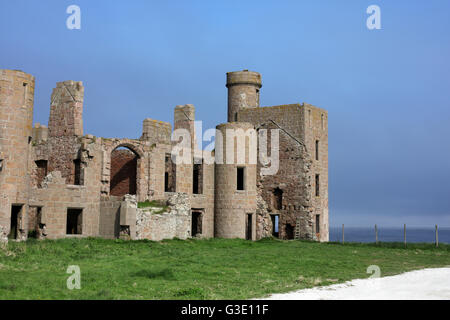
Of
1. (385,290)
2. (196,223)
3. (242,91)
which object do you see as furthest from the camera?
(242,91)

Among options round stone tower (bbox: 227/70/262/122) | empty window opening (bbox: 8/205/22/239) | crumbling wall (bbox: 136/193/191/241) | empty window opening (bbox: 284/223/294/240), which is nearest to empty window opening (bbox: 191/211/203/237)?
crumbling wall (bbox: 136/193/191/241)

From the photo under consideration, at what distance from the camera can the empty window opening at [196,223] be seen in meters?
32.7

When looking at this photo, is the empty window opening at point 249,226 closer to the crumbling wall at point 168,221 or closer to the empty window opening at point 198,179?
the empty window opening at point 198,179

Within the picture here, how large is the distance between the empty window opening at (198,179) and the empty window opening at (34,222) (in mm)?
9942

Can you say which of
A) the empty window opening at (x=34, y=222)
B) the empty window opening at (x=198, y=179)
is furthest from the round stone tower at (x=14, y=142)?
the empty window opening at (x=198, y=179)

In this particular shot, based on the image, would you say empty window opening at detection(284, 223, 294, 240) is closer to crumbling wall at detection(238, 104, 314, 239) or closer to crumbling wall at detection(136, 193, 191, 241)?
crumbling wall at detection(238, 104, 314, 239)

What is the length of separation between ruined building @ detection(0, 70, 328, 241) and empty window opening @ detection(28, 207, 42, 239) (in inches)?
2.0

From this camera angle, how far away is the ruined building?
23.4 metres

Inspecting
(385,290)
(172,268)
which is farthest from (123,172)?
(385,290)

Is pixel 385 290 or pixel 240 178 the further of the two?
pixel 240 178

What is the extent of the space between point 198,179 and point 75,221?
8330 millimetres

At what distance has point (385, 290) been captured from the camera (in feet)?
41.6

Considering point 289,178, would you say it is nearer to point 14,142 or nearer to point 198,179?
point 198,179
